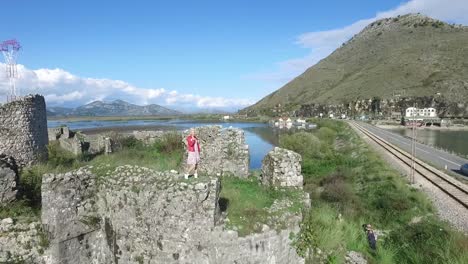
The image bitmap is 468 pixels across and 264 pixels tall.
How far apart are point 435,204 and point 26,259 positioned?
24.1m

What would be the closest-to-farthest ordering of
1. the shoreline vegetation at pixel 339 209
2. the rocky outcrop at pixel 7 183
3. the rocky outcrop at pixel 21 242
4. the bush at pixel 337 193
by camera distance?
the rocky outcrop at pixel 21 242
the rocky outcrop at pixel 7 183
the shoreline vegetation at pixel 339 209
the bush at pixel 337 193

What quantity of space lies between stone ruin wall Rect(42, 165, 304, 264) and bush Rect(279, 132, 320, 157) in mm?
43430

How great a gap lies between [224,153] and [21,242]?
9.51m

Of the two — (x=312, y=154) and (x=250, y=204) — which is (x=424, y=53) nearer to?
(x=312, y=154)

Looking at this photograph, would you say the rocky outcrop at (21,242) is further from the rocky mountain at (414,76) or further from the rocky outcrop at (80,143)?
Answer: the rocky mountain at (414,76)

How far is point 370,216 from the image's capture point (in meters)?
24.8

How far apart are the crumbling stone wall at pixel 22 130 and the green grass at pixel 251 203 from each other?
888 cm

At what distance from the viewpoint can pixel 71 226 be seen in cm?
1032

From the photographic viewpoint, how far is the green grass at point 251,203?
10.8 metres

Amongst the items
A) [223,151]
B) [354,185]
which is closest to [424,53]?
[354,185]

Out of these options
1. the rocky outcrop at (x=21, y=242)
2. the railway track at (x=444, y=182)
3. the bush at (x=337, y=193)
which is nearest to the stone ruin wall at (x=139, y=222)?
the rocky outcrop at (x=21, y=242)

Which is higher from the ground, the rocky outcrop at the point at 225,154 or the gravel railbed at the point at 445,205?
the rocky outcrop at the point at 225,154

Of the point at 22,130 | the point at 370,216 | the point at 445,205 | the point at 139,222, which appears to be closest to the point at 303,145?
the point at 370,216

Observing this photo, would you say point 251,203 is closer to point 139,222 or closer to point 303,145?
point 139,222
